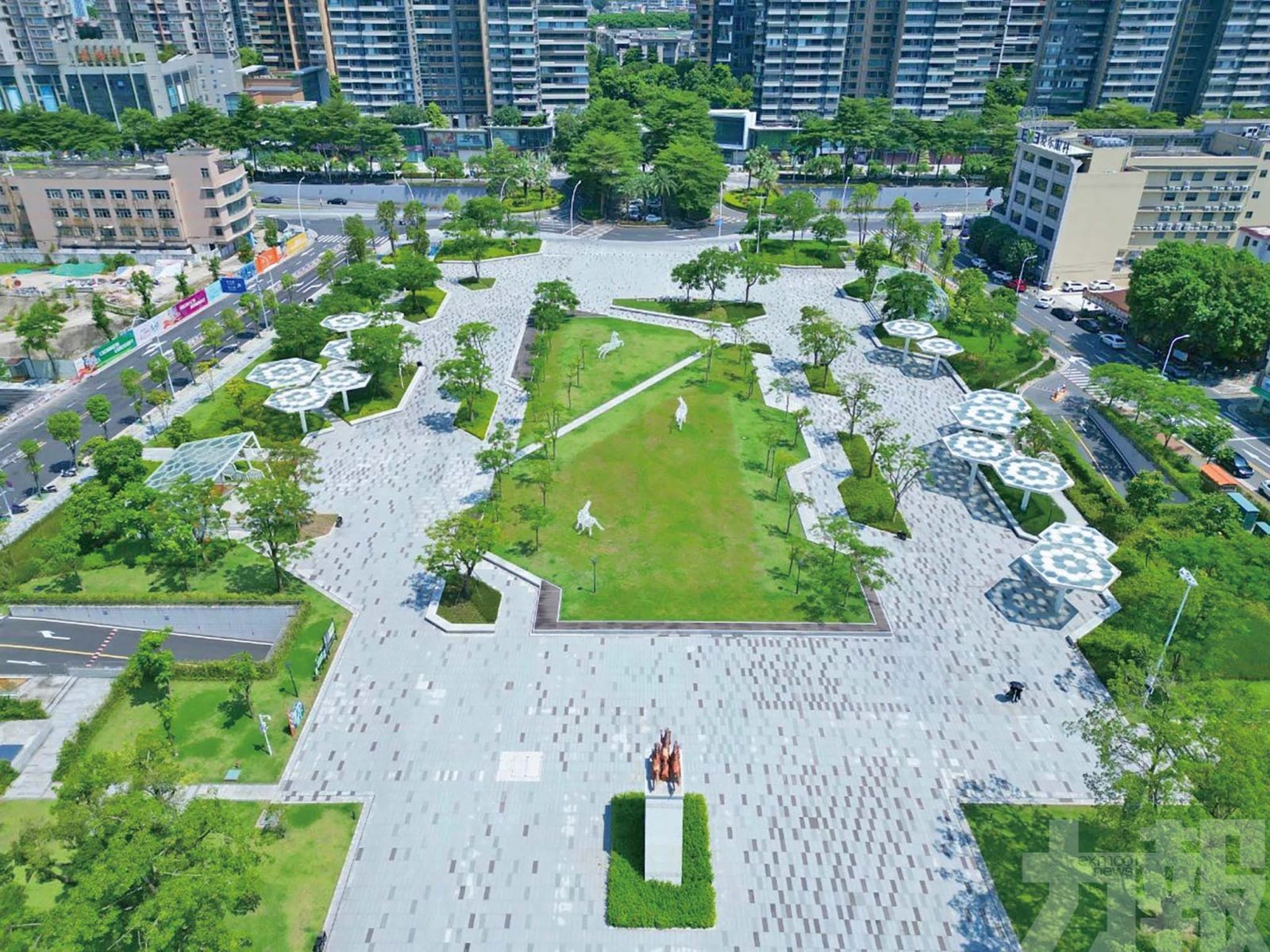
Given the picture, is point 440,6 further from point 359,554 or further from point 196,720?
point 196,720

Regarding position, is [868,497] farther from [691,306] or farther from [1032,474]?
[691,306]

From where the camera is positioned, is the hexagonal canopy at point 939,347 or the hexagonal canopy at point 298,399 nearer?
the hexagonal canopy at point 298,399

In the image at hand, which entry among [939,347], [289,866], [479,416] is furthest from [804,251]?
[289,866]

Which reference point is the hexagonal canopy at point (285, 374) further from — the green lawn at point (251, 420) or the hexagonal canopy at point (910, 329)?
the hexagonal canopy at point (910, 329)

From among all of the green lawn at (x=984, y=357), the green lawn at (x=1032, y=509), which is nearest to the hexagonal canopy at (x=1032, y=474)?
the green lawn at (x=1032, y=509)

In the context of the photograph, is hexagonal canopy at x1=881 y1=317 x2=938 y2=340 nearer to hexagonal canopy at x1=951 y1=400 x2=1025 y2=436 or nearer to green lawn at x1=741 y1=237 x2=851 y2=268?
hexagonal canopy at x1=951 y1=400 x2=1025 y2=436

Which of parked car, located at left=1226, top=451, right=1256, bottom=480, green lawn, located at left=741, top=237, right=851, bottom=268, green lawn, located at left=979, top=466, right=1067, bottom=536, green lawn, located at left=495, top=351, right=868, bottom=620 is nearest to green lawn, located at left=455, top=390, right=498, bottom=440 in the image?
green lawn, located at left=495, top=351, right=868, bottom=620
